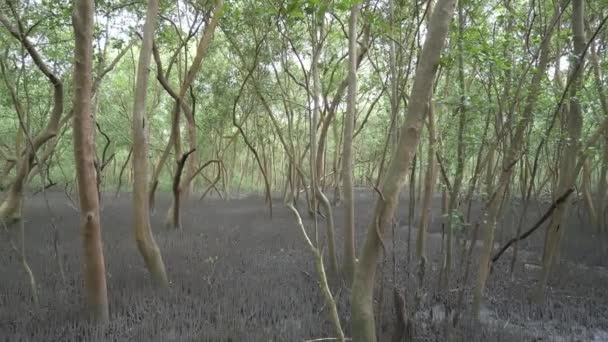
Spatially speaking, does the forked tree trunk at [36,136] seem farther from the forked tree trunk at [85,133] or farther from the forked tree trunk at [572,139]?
the forked tree trunk at [572,139]

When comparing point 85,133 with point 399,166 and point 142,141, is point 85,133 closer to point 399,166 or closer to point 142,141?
point 142,141

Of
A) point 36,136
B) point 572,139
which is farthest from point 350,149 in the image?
point 36,136

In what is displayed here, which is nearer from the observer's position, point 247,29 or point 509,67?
point 509,67

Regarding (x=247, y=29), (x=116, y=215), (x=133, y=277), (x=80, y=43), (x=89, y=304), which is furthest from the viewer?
(x=116, y=215)

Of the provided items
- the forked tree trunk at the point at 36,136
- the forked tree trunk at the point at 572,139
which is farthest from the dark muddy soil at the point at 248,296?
the forked tree trunk at the point at 572,139

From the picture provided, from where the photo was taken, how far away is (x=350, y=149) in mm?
4676

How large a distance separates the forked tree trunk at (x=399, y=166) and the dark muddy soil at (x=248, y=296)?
1.54 ft

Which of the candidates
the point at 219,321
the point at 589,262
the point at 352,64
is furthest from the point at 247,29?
the point at 589,262

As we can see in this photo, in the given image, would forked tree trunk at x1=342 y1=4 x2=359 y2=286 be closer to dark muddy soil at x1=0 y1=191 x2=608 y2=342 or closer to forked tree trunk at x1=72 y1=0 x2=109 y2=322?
dark muddy soil at x1=0 y1=191 x2=608 y2=342

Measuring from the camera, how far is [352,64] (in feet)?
14.4

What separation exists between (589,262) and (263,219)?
689 cm

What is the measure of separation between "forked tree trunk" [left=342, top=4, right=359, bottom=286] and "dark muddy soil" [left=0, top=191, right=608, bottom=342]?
47 cm

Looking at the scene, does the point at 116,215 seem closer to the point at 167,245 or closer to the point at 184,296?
the point at 167,245

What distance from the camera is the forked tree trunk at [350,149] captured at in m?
4.38
